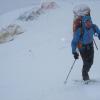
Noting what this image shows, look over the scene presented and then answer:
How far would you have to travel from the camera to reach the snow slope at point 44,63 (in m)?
6.47

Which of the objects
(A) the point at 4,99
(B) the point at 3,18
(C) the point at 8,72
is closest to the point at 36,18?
(B) the point at 3,18

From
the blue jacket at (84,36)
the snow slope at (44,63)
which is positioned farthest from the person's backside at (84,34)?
the snow slope at (44,63)

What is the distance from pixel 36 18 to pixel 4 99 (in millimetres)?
7717

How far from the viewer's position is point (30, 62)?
9.62 metres

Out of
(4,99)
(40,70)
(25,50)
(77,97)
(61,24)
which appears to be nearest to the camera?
(77,97)

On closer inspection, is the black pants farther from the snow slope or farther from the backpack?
the snow slope

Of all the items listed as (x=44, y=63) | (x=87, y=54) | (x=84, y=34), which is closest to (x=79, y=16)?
(x=84, y=34)

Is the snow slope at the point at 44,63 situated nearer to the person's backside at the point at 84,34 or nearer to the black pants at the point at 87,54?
the black pants at the point at 87,54

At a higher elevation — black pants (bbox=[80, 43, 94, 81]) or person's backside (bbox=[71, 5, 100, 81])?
person's backside (bbox=[71, 5, 100, 81])

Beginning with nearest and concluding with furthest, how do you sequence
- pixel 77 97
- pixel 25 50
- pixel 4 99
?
pixel 77 97, pixel 4 99, pixel 25 50

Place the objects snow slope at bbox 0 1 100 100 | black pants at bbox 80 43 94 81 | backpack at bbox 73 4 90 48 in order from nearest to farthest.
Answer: backpack at bbox 73 4 90 48 → black pants at bbox 80 43 94 81 → snow slope at bbox 0 1 100 100

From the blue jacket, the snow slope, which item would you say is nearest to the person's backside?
the blue jacket

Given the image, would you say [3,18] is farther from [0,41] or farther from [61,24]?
[61,24]

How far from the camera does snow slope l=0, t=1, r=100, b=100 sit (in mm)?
6473
